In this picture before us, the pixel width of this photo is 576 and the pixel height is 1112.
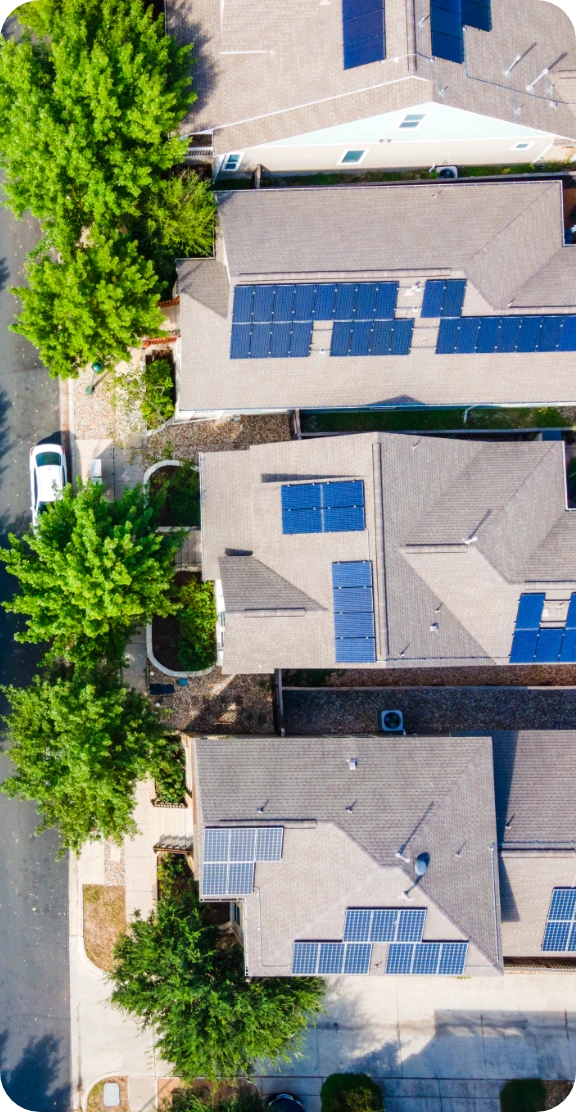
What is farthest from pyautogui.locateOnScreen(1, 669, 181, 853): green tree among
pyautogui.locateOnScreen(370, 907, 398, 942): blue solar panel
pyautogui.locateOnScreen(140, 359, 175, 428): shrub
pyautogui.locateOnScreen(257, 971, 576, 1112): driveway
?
pyautogui.locateOnScreen(257, 971, 576, 1112): driveway

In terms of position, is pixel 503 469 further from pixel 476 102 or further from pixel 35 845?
pixel 35 845

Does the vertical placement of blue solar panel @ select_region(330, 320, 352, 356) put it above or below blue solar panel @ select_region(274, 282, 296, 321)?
below

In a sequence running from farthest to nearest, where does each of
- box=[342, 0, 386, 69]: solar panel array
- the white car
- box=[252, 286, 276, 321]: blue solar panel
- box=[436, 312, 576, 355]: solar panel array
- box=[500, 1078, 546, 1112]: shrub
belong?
the white car → box=[500, 1078, 546, 1112]: shrub → box=[436, 312, 576, 355]: solar panel array → box=[252, 286, 276, 321]: blue solar panel → box=[342, 0, 386, 69]: solar panel array

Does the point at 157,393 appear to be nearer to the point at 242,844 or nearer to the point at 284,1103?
the point at 242,844

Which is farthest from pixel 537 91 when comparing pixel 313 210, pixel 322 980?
pixel 322 980

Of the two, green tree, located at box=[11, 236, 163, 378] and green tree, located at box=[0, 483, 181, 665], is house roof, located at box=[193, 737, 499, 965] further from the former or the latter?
green tree, located at box=[11, 236, 163, 378]

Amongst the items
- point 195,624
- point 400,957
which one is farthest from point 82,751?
point 400,957

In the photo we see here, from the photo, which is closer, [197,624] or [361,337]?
[361,337]
